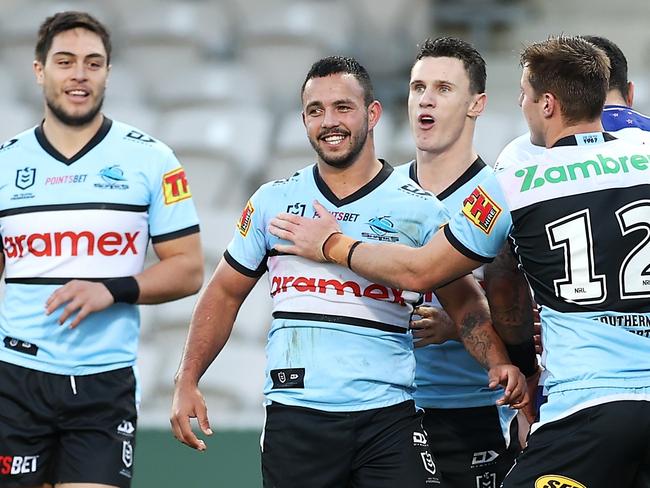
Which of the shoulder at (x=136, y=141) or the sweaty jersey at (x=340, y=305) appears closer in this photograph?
the sweaty jersey at (x=340, y=305)

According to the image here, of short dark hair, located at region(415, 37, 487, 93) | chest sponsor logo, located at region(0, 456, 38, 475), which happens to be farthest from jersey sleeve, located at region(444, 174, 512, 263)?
chest sponsor logo, located at region(0, 456, 38, 475)

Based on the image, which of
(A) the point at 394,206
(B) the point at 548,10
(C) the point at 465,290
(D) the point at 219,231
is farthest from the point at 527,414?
(B) the point at 548,10

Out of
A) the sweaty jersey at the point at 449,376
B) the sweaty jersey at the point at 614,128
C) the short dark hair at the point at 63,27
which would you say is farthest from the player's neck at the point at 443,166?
the short dark hair at the point at 63,27

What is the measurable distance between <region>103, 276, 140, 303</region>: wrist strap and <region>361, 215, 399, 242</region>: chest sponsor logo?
108 centimetres

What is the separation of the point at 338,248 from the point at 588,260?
839mm

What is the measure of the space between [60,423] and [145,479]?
2.25 meters

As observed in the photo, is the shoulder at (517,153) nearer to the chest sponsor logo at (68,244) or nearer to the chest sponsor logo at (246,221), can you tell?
the chest sponsor logo at (246,221)

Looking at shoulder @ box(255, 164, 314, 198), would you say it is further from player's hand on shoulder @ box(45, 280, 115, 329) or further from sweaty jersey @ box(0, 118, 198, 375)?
player's hand on shoulder @ box(45, 280, 115, 329)

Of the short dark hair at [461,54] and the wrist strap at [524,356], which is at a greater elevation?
the short dark hair at [461,54]

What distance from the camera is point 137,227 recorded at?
16.6 ft

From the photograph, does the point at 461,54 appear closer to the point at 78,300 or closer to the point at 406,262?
the point at 406,262

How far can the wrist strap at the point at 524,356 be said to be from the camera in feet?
14.6

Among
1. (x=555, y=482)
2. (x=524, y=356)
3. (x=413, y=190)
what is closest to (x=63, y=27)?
(x=413, y=190)

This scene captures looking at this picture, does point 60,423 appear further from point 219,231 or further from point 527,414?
point 219,231
